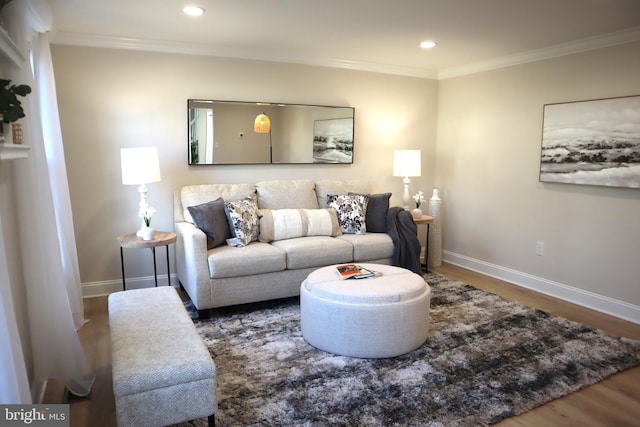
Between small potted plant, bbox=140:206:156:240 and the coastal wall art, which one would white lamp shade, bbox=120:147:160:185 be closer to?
small potted plant, bbox=140:206:156:240

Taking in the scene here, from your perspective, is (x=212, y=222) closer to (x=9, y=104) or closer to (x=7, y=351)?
(x=9, y=104)

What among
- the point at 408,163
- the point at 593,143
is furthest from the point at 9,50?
the point at 593,143

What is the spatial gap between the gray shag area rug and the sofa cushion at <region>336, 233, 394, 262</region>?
0.77 m

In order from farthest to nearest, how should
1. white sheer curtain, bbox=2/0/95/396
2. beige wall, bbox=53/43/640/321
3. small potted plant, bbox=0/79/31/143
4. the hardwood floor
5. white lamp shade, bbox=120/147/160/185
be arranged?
beige wall, bbox=53/43/640/321, white lamp shade, bbox=120/147/160/185, the hardwood floor, white sheer curtain, bbox=2/0/95/396, small potted plant, bbox=0/79/31/143

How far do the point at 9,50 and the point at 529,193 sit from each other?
4.23 m

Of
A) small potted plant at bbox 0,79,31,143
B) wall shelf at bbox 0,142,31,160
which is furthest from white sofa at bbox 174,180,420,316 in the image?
small potted plant at bbox 0,79,31,143

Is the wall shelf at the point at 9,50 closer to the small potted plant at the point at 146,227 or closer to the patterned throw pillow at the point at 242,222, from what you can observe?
the small potted plant at the point at 146,227

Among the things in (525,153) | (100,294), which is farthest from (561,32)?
(100,294)

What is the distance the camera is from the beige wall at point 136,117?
3850mm

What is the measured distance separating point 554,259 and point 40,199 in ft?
13.6

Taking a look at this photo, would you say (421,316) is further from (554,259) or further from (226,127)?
(226,127)

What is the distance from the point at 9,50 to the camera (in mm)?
1749

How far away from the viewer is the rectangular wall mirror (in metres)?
4.26

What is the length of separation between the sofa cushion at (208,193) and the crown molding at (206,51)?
4.10ft
